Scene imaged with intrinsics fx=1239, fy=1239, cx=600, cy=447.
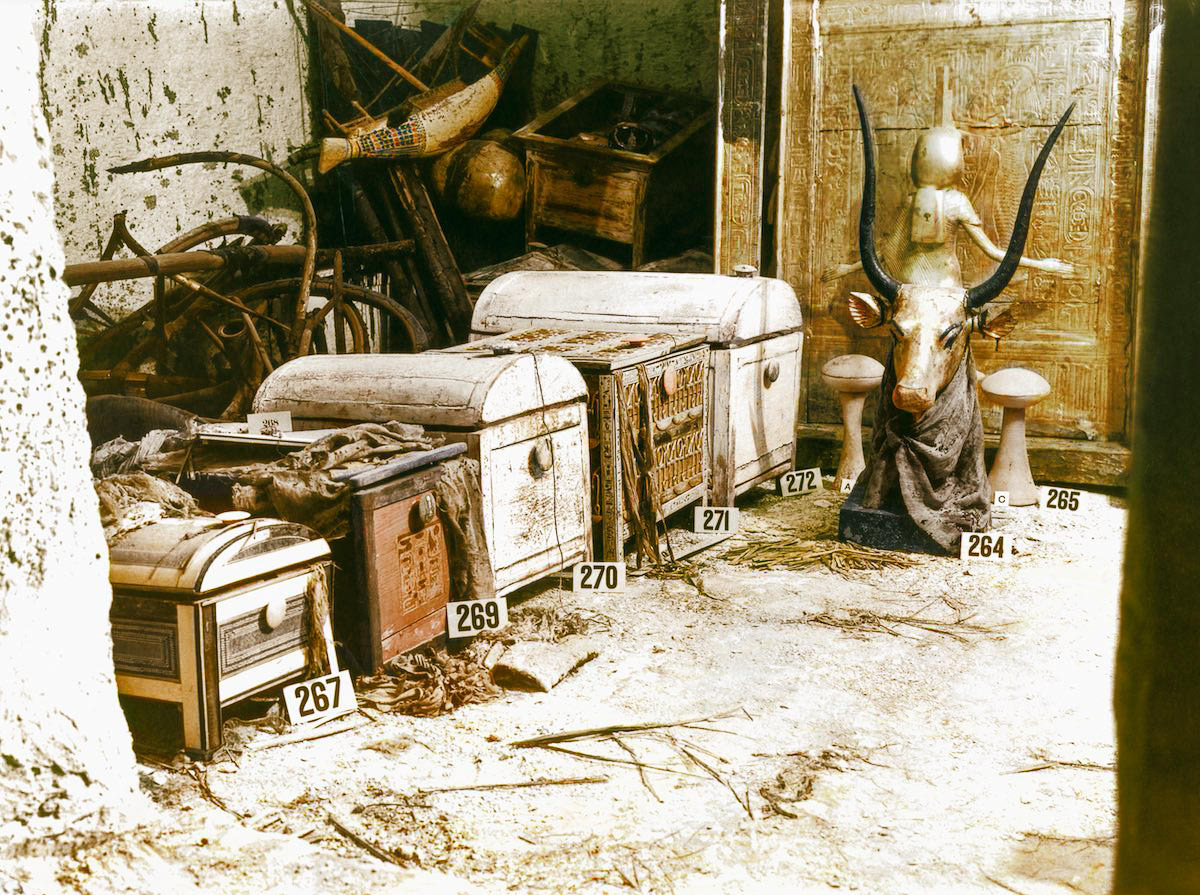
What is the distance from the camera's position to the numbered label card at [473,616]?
4.04 metres

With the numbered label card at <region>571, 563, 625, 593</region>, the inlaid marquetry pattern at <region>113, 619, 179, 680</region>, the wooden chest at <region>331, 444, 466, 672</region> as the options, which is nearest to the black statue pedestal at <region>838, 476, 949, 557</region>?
the numbered label card at <region>571, 563, 625, 593</region>

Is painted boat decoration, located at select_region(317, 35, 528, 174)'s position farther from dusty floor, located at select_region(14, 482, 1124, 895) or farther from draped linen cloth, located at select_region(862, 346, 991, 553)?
dusty floor, located at select_region(14, 482, 1124, 895)

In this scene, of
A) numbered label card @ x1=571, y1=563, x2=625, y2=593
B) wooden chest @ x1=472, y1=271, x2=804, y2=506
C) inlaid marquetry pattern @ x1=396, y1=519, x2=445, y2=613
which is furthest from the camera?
wooden chest @ x1=472, y1=271, x2=804, y2=506

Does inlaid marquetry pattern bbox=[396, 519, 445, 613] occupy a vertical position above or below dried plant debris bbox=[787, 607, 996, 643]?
above

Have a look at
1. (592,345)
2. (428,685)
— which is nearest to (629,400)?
(592,345)

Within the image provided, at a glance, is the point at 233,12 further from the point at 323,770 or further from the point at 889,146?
the point at 323,770

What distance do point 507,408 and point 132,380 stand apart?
233 centimetres

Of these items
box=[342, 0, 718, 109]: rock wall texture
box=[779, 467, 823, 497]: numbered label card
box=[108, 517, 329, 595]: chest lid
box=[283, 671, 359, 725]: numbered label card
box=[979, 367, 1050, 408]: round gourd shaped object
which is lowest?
box=[779, 467, 823, 497]: numbered label card

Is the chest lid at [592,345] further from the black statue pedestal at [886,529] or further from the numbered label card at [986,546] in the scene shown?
the numbered label card at [986,546]

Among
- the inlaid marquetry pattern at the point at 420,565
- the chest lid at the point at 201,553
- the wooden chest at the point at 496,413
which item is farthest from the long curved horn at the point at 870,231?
the chest lid at the point at 201,553

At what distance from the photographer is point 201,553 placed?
3.16 meters

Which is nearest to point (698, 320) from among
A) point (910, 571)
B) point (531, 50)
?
→ point (910, 571)

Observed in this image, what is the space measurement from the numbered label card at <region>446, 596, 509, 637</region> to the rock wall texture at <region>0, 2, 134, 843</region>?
141cm

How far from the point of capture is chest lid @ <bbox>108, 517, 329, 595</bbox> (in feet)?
10.3
